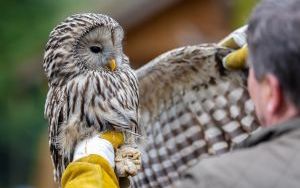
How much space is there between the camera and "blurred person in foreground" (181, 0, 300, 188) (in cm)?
349

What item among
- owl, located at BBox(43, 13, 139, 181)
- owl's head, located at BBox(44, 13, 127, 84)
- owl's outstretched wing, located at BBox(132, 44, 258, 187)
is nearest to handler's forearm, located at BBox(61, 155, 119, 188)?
owl, located at BBox(43, 13, 139, 181)

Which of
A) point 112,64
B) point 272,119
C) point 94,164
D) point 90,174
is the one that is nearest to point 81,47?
point 112,64

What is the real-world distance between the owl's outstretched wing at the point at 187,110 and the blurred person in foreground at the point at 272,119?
2769mm

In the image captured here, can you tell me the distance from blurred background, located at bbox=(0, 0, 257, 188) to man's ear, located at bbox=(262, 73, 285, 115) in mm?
8698

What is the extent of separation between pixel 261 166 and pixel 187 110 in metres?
3.52

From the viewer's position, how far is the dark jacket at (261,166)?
347 centimetres

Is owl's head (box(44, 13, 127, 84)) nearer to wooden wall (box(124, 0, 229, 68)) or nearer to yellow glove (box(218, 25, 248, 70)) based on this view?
yellow glove (box(218, 25, 248, 70))

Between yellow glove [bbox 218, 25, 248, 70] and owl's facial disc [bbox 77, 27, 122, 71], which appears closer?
owl's facial disc [bbox 77, 27, 122, 71]

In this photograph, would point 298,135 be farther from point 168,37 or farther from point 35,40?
point 35,40

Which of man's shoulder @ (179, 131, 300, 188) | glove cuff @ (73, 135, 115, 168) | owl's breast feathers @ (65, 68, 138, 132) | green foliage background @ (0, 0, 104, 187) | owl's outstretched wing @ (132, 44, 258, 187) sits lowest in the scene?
green foliage background @ (0, 0, 104, 187)

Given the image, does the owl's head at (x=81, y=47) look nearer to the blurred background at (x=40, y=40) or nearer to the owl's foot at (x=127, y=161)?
the owl's foot at (x=127, y=161)

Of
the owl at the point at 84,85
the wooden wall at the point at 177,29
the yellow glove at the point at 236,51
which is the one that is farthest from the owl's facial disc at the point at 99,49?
the wooden wall at the point at 177,29

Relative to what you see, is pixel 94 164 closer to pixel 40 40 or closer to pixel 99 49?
pixel 99 49

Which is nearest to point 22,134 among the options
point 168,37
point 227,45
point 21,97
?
point 21,97
